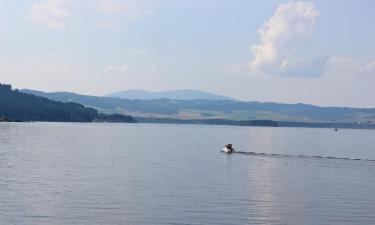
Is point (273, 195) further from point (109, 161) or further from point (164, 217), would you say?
point (109, 161)

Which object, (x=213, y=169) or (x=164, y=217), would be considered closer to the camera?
(x=164, y=217)

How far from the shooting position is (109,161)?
310 ft

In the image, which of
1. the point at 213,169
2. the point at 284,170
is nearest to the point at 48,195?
the point at 213,169

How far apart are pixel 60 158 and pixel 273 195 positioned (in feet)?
153

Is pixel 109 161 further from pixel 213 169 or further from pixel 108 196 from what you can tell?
pixel 108 196

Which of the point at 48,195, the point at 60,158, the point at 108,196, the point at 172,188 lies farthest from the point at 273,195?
the point at 60,158

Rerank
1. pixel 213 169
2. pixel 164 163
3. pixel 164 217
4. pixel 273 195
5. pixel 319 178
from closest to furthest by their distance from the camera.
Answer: pixel 164 217
pixel 273 195
pixel 319 178
pixel 213 169
pixel 164 163

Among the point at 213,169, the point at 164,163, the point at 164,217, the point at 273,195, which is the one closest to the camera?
the point at 164,217

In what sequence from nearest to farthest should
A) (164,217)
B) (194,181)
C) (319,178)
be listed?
(164,217) → (194,181) → (319,178)

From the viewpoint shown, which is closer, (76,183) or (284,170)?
(76,183)

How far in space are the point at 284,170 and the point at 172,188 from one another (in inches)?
1228

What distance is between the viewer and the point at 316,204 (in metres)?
55.1

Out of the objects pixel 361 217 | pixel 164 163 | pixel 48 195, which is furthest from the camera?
pixel 164 163

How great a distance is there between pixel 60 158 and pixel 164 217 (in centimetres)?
5475
